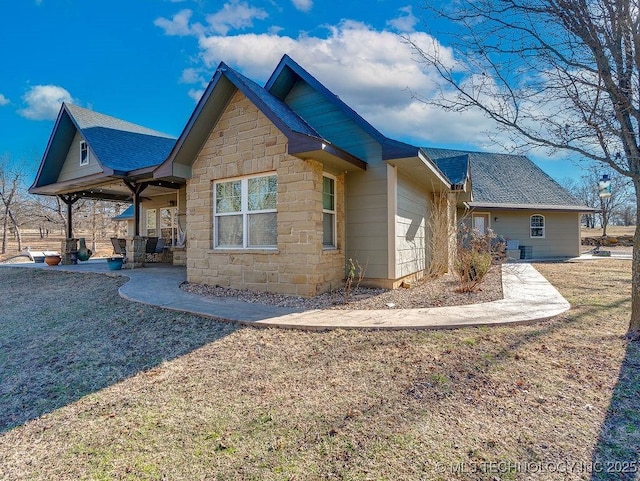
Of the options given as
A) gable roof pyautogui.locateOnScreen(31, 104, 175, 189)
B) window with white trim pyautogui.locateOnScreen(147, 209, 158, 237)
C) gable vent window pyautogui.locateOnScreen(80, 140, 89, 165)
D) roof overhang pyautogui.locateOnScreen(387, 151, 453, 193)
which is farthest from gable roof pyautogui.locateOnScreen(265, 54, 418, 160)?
window with white trim pyautogui.locateOnScreen(147, 209, 158, 237)

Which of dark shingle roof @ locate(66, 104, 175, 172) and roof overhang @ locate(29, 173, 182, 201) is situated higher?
dark shingle roof @ locate(66, 104, 175, 172)

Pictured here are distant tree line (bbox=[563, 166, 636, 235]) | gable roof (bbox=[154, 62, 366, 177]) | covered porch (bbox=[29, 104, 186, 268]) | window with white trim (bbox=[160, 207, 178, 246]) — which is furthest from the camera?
distant tree line (bbox=[563, 166, 636, 235])

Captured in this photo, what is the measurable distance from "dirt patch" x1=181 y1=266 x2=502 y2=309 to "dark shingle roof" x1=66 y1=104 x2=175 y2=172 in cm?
626

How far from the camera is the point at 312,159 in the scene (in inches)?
265

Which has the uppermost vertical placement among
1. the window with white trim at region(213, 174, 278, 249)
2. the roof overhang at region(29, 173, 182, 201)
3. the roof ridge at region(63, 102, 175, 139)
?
the roof ridge at region(63, 102, 175, 139)

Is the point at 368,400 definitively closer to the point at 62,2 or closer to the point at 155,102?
the point at 62,2

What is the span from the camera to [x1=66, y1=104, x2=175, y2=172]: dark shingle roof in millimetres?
11883

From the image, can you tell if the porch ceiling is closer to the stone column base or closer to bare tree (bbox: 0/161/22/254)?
the stone column base

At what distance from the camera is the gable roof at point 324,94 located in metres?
7.24

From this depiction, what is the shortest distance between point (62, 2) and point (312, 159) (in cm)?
1073

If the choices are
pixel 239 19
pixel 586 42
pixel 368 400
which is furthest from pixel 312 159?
pixel 239 19

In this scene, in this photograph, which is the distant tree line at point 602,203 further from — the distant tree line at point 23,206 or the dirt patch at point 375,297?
the distant tree line at point 23,206

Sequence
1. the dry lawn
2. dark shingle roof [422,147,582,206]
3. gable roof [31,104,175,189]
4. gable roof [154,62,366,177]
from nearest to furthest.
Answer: the dry lawn, gable roof [154,62,366,177], gable roof [31,104,175,189], dark shingle roof [422,147,582,206]

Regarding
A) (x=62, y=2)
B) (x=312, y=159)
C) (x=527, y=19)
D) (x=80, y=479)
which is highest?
(x=62, y=2)
